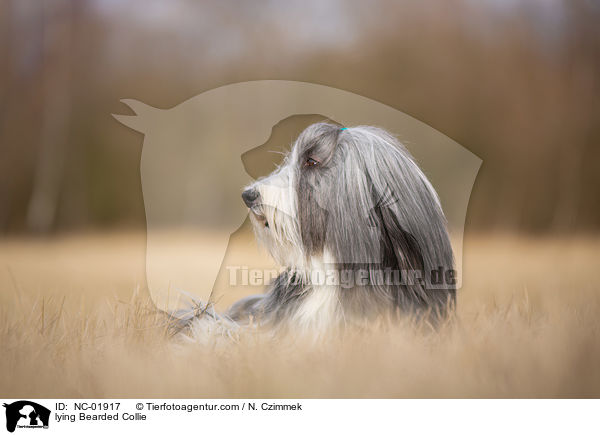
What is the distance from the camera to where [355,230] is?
6.45 ft

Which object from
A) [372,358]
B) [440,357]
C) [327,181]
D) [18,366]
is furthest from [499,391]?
[18,366]

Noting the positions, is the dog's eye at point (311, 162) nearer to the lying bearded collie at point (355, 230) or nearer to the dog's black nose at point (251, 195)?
the lying bearded collie at point (355, 230)

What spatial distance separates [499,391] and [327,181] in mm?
857

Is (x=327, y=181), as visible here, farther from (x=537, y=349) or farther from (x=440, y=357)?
(x=537, y=349)

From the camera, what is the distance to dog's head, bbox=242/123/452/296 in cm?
197

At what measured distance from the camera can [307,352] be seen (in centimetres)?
179
